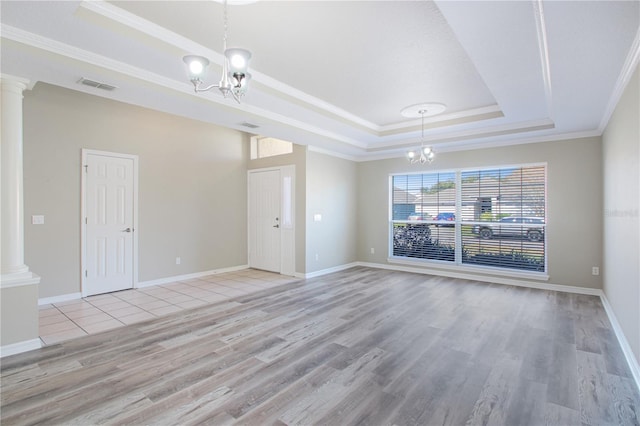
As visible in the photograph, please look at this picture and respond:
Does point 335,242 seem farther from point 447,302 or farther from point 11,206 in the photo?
point 11,206

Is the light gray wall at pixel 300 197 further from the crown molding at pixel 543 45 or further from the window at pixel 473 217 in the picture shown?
the crown molding at pixel 543 45

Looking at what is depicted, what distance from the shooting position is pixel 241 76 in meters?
2.22

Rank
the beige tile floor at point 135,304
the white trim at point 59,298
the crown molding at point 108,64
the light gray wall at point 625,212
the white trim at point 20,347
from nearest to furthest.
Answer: the crown molding at point 108,64 → the light gray wall at point 625,212 → the white trim at point 20,347 → the beige tile floor at point 135,304 → the white trim at point 59,298

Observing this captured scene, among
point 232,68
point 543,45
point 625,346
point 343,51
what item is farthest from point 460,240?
point 232,68

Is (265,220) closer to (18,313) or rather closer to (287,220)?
(287,220)

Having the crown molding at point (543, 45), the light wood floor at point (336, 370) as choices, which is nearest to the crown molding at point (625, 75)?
the crown molding at point (543, 45)

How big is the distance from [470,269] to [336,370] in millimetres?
4429

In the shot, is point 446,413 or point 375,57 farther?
point 375,57

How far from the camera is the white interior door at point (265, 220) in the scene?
6.61 meters

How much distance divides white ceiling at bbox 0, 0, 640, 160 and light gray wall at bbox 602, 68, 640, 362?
290 millimetres

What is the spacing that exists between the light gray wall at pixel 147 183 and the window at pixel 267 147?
21 cm

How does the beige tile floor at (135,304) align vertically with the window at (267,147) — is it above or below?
below

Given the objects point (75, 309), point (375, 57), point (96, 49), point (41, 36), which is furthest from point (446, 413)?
point (75, 309)

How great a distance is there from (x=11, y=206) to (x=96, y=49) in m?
1.72
